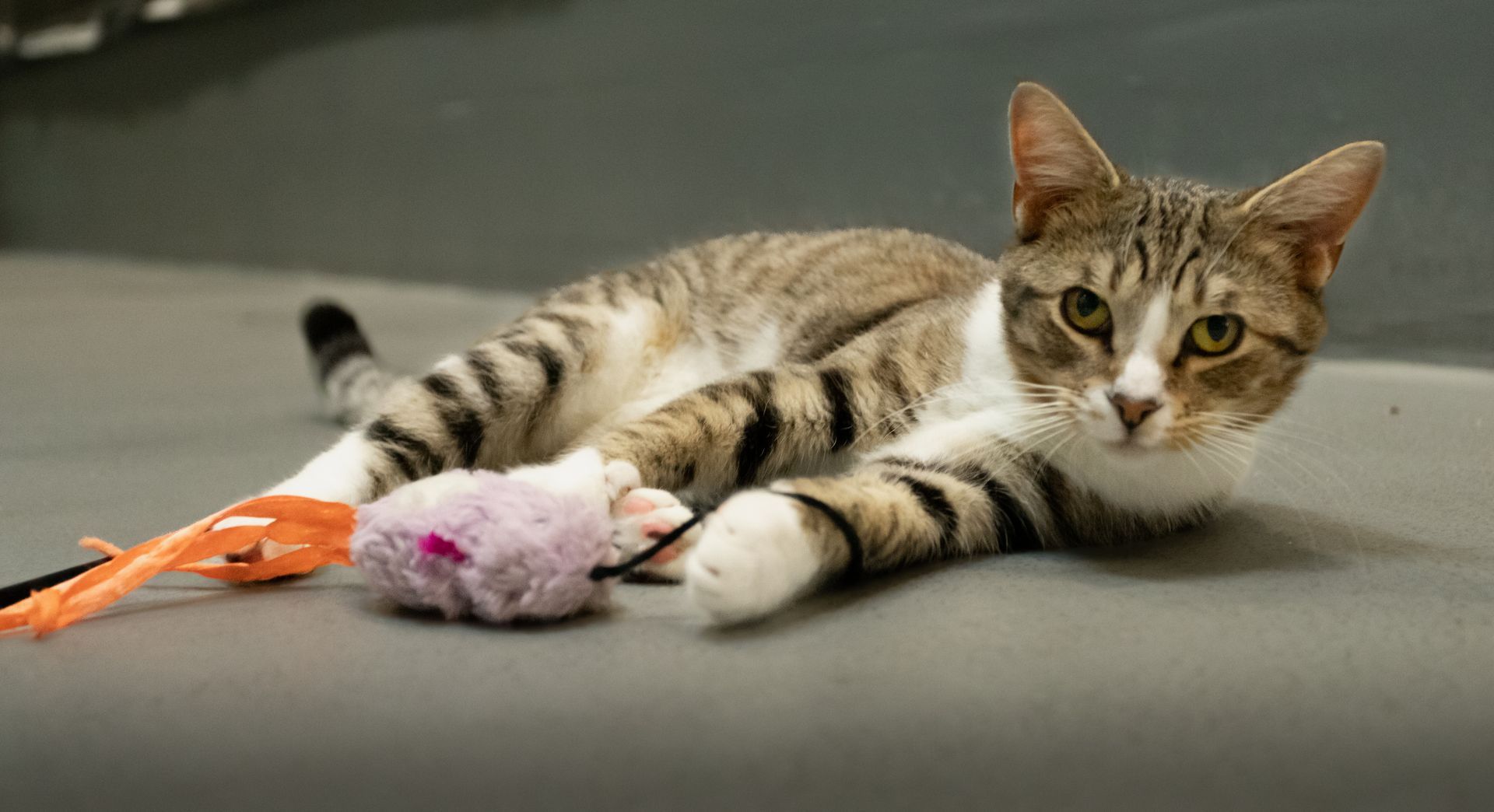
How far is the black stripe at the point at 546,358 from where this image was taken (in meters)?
1.83

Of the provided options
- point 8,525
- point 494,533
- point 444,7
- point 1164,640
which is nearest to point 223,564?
point 494,533

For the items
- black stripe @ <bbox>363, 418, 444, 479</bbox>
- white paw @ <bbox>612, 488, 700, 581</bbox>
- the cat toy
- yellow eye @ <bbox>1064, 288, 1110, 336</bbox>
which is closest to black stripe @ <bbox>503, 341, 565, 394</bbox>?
black stripe @ <bbox>363, 418, 444, 479</bbox>

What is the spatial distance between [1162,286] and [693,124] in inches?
113

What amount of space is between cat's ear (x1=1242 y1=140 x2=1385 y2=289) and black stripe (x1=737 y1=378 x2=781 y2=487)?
25.2 inches

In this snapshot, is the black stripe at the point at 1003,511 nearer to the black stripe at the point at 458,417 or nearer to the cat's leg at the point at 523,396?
the cat's leg at the point at 523,396

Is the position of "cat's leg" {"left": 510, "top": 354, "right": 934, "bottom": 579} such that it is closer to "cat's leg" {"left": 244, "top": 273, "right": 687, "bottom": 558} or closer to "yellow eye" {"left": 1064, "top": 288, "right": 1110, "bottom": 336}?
"cat's leg" {"left": 244, "top": 273, "right": 687, "bottom": 558}

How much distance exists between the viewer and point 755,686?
0.95 meters

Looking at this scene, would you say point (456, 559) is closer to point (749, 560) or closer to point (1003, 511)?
point (749, 560)

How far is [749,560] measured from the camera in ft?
3.46

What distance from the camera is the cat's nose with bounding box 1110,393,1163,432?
49.4 inches

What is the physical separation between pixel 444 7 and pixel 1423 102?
11.6ft

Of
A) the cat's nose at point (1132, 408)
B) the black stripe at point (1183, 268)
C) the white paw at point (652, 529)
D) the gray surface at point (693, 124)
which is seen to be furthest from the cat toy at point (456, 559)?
the gray surface at point (693, 124)

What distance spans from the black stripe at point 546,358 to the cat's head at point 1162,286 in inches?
29.1

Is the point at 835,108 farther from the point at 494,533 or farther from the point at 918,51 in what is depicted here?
the point at 494,533
